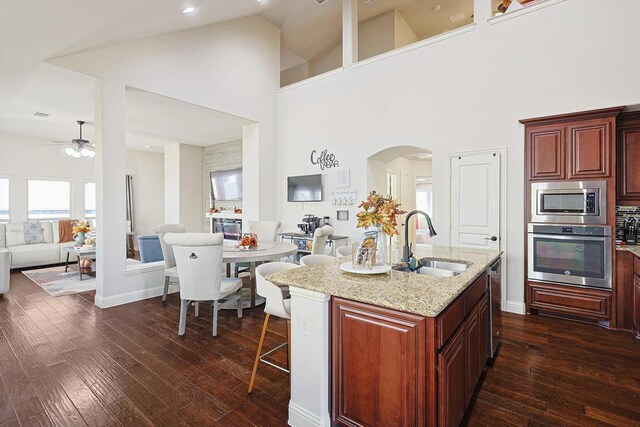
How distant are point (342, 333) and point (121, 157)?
3905 millimetres

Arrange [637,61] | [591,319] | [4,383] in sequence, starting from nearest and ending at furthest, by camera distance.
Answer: [4,383]
[637,61]
[591,319]

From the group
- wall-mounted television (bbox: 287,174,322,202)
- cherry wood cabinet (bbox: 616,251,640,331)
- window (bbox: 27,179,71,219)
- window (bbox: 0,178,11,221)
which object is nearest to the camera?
cherry wood cabinet (bbox: 616,251,640,331)

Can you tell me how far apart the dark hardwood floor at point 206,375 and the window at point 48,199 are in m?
4.94

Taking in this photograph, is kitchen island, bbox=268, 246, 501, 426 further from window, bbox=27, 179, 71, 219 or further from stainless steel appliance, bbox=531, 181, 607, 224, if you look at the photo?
window, bbox=27, 179, 71, 219

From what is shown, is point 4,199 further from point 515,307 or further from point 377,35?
point 515,307

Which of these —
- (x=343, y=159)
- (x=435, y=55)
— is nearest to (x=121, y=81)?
(x=343, y=159)

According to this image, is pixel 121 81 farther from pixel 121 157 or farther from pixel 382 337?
pixel 382 337

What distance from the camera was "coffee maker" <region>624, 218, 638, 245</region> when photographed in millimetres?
3379

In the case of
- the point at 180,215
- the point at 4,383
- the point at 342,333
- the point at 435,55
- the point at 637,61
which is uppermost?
the point at 435,55

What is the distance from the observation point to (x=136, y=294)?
4301 mm

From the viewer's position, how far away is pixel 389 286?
67.9 inches

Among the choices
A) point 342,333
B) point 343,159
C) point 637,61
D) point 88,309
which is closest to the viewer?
point 342,333

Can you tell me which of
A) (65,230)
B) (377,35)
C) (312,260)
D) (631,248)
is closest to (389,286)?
(312,260)

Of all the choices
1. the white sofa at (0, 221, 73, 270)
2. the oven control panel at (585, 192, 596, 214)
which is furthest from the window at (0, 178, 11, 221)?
the oven control panel at (585, 192, 596, 214)
